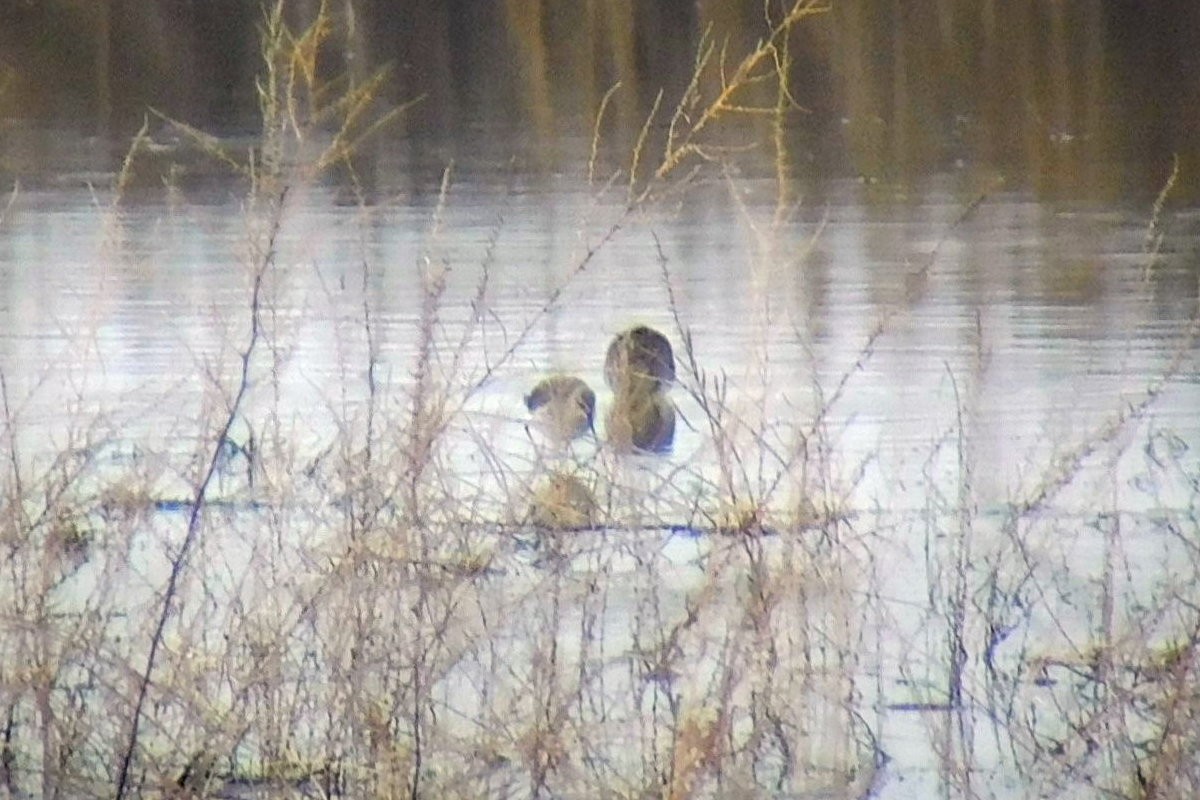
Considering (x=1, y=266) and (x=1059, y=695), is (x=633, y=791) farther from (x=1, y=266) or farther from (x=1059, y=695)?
(x=1, y=266)

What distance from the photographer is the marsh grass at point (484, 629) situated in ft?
9.61

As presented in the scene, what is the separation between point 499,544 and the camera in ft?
10.1

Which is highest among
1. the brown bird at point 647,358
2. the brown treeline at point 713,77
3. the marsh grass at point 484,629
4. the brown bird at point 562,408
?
the brown treeline at point 713,77

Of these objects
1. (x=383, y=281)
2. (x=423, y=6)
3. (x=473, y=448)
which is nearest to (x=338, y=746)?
(x=473, y=448)

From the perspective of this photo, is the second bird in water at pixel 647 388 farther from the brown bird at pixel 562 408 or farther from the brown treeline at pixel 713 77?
the brown treeline at pixel 713 77

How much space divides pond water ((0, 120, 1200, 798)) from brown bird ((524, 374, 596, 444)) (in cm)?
10

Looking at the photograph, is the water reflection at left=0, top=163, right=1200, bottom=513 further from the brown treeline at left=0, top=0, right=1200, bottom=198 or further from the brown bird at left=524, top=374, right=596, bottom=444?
the brown treeline at left=0, top=0, right=1200, bottom=198

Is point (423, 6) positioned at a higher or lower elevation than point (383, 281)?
higher

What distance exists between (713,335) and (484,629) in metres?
4.27

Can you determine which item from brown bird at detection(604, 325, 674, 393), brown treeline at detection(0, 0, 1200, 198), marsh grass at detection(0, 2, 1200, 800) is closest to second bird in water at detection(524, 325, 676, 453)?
brown bird at detection(604, 325, 674, 393)

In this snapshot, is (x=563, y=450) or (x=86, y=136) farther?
(x=86, y=136)

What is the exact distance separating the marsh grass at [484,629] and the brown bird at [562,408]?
0.18 meters

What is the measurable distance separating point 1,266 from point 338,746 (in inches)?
234

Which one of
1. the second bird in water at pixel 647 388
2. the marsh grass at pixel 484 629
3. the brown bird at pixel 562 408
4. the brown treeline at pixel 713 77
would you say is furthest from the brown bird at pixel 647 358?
the brown treeline at pixel 713 77
